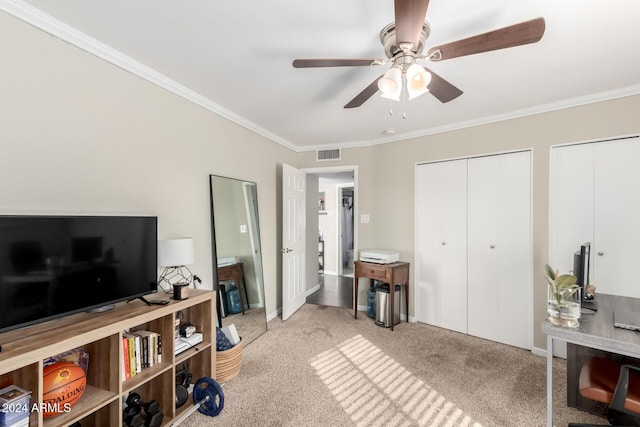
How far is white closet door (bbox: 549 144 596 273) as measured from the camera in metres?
2.64

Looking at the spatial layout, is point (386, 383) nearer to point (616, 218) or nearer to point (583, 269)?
point (583, 269)

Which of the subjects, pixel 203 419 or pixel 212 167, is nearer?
pixel 203 419

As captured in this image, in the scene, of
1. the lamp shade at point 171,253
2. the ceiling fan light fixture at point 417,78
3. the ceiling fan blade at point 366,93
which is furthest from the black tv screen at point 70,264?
the ceiling fan light fixture at point 417,78

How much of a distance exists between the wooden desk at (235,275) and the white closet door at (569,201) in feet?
10.3

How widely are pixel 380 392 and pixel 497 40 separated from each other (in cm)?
241

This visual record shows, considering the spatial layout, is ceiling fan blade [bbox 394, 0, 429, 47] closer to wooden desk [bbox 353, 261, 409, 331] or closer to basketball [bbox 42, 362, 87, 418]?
basketball [bbox 42, 362, 87, 418]

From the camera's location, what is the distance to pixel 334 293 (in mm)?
5070

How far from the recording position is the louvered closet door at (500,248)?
9.71 ft

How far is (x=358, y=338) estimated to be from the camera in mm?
3195

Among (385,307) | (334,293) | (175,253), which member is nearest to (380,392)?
(385,307)

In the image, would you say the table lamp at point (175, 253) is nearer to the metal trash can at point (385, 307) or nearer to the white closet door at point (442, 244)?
the metal trash can at point (385, 307)

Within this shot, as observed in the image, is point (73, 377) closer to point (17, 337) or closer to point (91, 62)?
point (17, 337)

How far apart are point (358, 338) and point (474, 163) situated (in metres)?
2.39

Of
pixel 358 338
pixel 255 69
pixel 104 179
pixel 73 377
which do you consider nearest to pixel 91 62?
pixel 104 179
